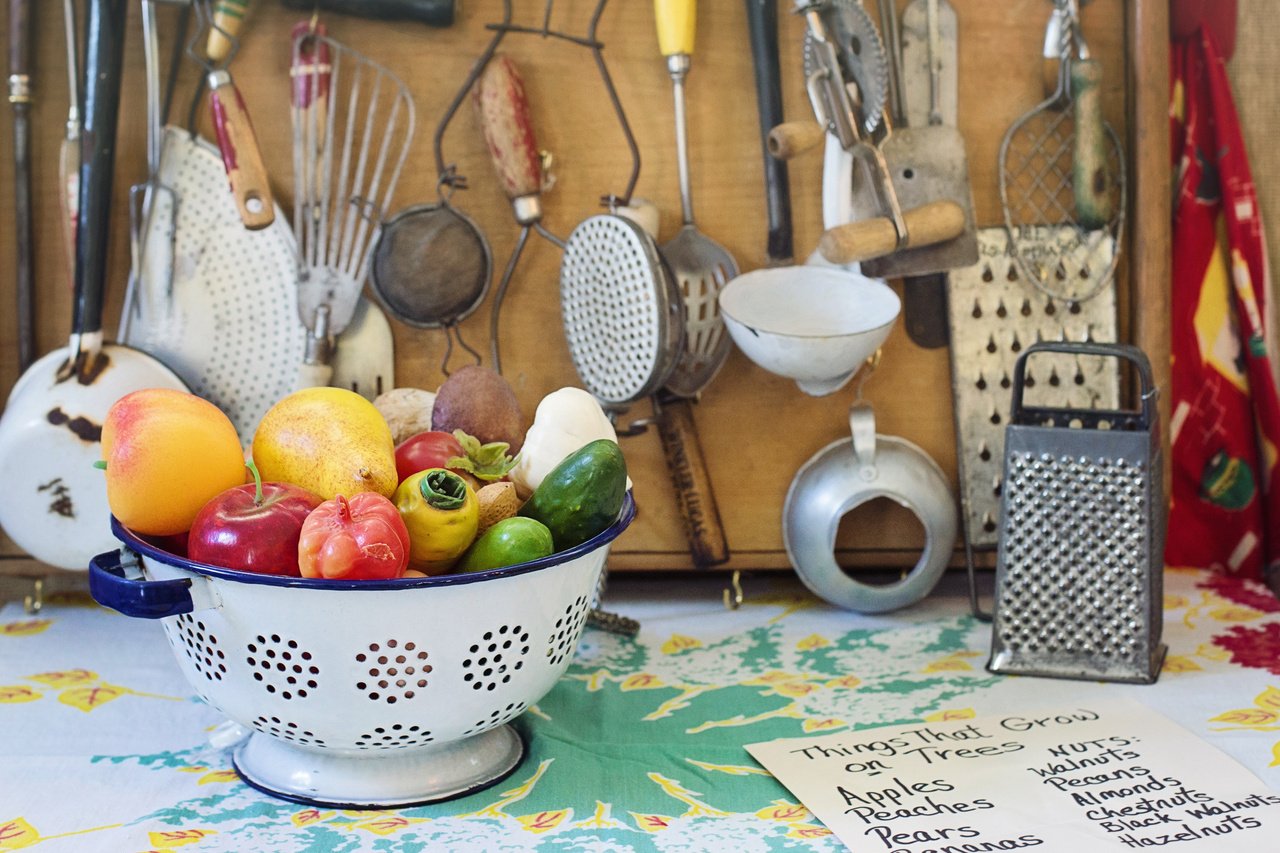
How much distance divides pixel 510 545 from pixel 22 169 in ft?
2.07

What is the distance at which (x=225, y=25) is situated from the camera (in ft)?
3.33

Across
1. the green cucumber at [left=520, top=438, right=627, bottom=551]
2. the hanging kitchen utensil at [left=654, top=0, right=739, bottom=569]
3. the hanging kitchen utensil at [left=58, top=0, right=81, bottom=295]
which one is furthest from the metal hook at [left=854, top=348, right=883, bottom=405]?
the hanging kitchen utensil at [left=58, top=0, right=81, bottom=295]

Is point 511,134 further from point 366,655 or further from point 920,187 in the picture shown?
point 366,655

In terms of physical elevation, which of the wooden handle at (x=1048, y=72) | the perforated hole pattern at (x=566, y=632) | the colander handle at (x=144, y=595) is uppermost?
the wooden handle at (x=1048, y=72)

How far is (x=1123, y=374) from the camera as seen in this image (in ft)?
3.44

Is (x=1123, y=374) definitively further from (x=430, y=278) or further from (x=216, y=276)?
(x=216, y=276)

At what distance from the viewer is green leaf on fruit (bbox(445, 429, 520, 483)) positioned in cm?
76

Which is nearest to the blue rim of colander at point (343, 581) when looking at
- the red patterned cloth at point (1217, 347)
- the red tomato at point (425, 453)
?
the red tomato at point (425, 453)

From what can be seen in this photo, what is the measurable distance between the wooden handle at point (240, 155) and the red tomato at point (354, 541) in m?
0.40

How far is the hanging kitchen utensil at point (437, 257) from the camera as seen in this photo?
103cm

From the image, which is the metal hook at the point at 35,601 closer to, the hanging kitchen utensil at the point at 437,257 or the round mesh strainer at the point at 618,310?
the hanging kitchen utensil at the point at 437,257

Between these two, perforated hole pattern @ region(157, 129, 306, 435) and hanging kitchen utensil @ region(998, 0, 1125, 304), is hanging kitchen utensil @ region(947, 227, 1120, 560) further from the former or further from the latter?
perforated hole pattern @ region(157, 129, 306, 435)

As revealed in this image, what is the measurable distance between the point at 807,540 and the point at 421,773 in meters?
0.42

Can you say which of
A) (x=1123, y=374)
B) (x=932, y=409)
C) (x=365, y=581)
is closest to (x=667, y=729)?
(x=365, y=581)
